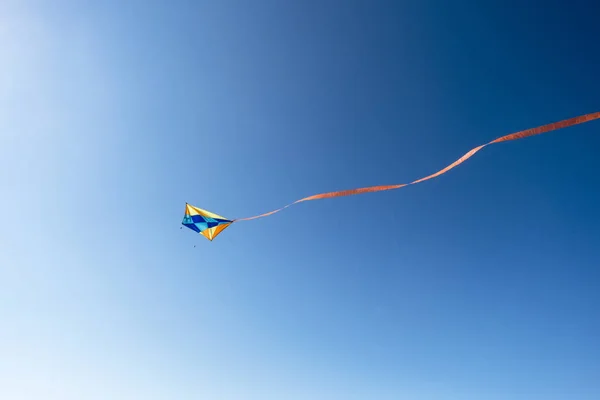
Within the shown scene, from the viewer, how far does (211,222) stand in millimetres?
18766

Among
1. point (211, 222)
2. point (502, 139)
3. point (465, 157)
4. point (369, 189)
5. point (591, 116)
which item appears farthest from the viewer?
point (211, 222)

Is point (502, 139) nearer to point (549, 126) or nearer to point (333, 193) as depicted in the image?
→ point (549, 126)

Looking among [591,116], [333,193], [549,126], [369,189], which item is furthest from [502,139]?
[333,193]

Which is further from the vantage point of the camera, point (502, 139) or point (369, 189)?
point (369, 189)

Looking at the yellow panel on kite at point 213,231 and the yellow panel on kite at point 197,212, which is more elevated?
the yellow panel on kite at point 197,212

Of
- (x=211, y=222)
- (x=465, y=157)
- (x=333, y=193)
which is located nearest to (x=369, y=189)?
(x=333, y=193)

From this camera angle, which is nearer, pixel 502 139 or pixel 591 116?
pixel 591 116

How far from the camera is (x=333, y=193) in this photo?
1077 cm

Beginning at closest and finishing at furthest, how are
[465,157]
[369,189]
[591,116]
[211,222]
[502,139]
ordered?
[591,116] → [502,139] → [465,157] → [369,189] → [211,222]

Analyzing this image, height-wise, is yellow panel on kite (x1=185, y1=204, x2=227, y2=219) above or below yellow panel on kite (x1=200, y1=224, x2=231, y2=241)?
above

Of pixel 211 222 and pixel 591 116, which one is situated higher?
pixel 211 222

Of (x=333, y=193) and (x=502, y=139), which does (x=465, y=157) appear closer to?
(x=502, y=139)

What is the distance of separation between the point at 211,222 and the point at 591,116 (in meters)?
16.4

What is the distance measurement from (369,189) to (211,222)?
11.1 meters
